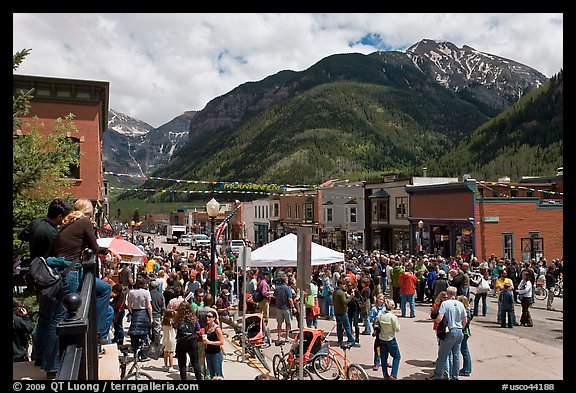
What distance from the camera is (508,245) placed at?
3344 centimetres

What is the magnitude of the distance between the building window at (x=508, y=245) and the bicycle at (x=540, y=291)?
11271mm

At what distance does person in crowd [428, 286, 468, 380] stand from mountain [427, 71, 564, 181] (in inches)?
2456

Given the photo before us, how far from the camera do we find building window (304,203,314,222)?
58312 mm

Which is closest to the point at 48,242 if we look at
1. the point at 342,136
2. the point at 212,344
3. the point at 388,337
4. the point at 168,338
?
the point at 212,344

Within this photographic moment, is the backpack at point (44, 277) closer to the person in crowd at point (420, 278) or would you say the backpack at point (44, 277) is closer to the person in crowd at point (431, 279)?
the person in crowd at point (431, 279)

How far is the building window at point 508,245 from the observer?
33.3 m

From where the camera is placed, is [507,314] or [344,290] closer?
[344,290]

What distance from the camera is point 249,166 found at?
148 metres

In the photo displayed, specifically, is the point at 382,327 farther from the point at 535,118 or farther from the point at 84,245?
the point at 535,118

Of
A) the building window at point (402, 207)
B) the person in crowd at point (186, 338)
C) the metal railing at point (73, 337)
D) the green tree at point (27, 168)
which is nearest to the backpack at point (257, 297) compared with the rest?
the person in crowd at point (186, 338)

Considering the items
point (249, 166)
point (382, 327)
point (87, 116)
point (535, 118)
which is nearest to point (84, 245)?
point (382, 327)
